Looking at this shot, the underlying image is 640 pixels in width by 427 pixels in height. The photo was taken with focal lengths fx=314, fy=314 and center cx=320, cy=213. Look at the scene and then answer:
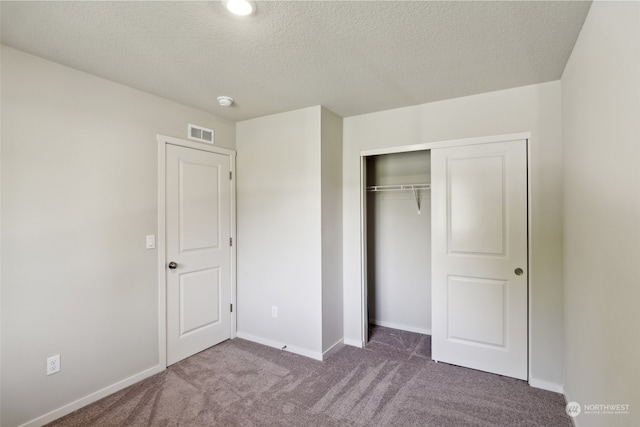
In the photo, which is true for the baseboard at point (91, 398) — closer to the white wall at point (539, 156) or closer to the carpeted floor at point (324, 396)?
the carpeted floor at point (324, 396)

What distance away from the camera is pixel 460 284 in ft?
9.35

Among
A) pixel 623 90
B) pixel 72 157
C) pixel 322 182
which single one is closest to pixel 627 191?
pixel 623 90

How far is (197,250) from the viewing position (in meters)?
3.15

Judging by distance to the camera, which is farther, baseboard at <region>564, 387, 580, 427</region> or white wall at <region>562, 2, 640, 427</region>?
baseboard at <region>564, 387, 580, 427</region>

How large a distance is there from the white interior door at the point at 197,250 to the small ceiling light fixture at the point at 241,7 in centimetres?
166

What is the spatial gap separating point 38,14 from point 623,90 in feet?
9.07

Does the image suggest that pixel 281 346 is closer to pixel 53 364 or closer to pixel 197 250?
pixel 197 250

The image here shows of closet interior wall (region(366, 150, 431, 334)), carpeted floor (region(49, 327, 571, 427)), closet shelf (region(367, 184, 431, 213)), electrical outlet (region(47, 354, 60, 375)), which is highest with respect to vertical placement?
closet shelf (region(367, 184, 431, 213))

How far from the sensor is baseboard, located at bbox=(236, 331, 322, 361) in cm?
303

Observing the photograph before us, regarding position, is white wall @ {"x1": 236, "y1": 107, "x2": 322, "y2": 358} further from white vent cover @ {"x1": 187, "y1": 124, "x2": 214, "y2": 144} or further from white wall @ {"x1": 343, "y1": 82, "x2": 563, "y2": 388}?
white wall @ {"x1": 343, "y1": 82, "x2": 563, "y2": 388}

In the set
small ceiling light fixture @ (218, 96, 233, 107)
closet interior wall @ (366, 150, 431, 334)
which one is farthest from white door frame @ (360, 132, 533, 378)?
small ceiling light fixture @ (218, 96, 233, 107)

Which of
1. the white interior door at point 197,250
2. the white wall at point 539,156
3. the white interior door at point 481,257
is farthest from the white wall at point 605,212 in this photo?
the white interior door at point 197,250

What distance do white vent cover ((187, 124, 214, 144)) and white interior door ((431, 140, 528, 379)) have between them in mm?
2253

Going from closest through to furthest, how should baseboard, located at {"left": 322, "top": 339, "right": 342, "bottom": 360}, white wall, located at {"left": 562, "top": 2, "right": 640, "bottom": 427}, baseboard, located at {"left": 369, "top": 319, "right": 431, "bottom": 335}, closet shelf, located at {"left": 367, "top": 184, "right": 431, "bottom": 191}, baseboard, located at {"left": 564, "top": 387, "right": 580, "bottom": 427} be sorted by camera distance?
white wall, located at {"left": 562, "top": 2, "right": 640, "bottom": 427} → baseboard, located at {"left": 564, "top": 387, "right": 580, "bottom": 427} → baseboard, located at {"left": 322, "top": 339, "right": 342, "bottom": 360} → closet shelf, located at {"left": 367, "top": 184, "right": 431, "bottom": 191} → baseboard, located at {"left": 369, "top": 319, "right": 431, "bottom": 335}
